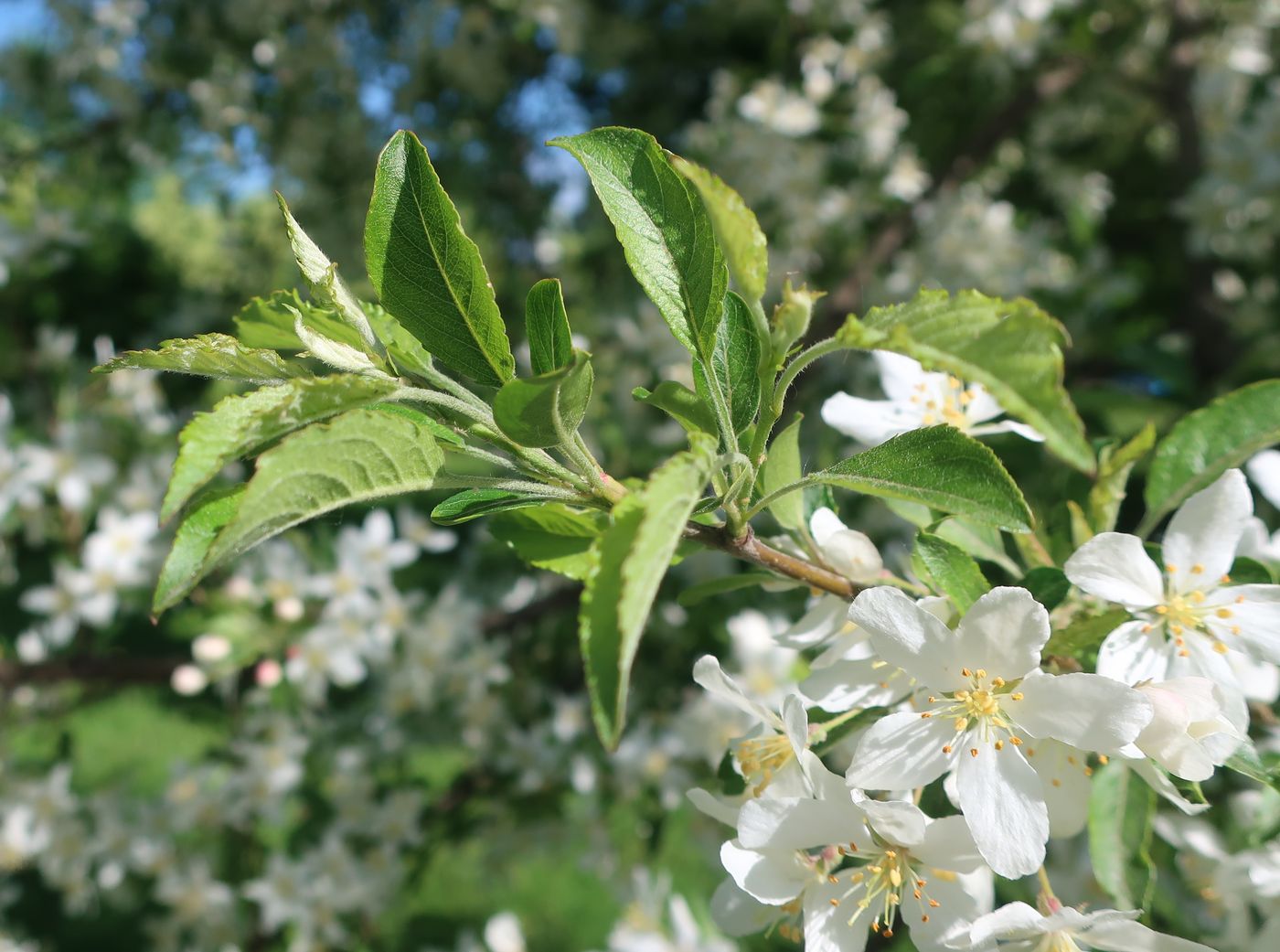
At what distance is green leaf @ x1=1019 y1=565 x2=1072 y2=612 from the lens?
2.93 feet

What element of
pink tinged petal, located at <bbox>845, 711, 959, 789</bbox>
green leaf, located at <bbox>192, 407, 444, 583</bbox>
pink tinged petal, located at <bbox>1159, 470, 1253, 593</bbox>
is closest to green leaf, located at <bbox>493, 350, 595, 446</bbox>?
green leaf, located at <bbox>192, 407, 444, 583</bbox>

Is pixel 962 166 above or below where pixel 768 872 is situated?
below

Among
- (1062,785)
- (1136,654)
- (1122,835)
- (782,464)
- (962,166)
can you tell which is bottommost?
(962,166)

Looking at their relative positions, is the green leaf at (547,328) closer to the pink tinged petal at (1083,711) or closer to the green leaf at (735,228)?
the green leaf at (735,228)

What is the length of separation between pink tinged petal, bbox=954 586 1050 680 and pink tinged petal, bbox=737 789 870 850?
→ 172mm

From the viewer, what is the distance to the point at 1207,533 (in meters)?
0.94

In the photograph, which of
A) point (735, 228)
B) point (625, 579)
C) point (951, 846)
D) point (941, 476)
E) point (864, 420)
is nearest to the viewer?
point (625, 579)

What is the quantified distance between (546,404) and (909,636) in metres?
0.36

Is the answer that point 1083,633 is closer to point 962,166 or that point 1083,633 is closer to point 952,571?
point 952,571

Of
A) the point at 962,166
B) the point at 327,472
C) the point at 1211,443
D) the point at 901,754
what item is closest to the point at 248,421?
the point at 327,472

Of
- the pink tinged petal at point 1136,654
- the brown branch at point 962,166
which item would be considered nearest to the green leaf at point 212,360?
the pink tinged petal at point 1136,654

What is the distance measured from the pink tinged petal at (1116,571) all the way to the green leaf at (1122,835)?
22 cm

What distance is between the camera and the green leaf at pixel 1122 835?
0.96m

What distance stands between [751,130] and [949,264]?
2.47 feet
